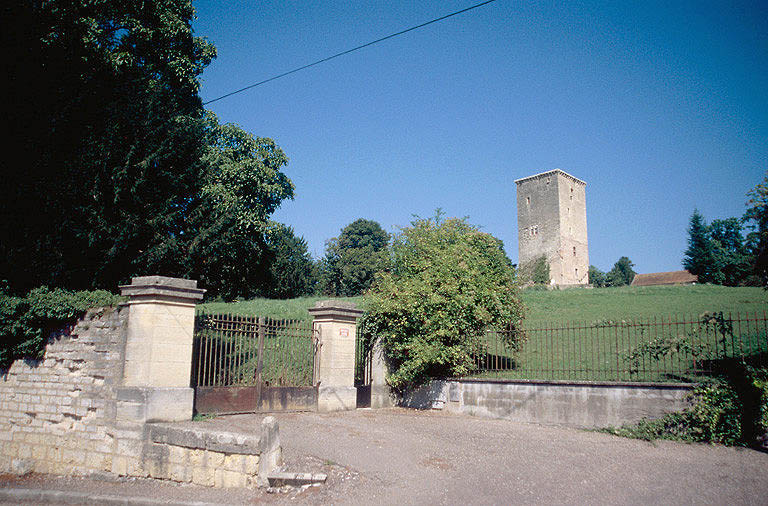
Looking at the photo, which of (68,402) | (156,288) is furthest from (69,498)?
(156,288)

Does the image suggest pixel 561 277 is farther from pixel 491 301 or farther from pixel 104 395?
pixel 104 395

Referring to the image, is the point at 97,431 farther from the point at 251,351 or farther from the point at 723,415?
the point at 723,415

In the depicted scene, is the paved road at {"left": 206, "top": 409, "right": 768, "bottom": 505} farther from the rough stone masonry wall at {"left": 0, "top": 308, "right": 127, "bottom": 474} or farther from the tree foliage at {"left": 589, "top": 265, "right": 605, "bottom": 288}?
the tree foliage at {"left": 589, "top": 265, "right": 605, "bottom": 288}

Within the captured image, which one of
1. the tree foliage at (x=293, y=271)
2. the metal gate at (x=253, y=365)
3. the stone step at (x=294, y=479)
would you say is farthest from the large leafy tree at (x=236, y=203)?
the tree foliage at (x=293, y=271)

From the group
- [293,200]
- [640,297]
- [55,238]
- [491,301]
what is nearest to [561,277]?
[640,297]

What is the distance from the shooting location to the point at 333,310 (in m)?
11.6

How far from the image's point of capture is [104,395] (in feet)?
27.2

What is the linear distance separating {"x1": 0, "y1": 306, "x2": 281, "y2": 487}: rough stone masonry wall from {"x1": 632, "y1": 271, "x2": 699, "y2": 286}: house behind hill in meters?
66.8

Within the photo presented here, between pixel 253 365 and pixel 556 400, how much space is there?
6029mm

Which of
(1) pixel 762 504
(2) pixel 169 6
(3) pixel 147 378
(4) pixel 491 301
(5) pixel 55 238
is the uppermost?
(2) pixel 169 6

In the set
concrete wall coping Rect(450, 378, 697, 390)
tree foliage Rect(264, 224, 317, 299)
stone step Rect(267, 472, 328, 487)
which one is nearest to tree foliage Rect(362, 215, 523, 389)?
concrete wall coping Rect(450, 378, 697, 390)

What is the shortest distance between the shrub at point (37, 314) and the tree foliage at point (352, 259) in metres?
41.5

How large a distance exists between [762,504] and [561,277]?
206ft

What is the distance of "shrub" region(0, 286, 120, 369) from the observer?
9.07 metres
